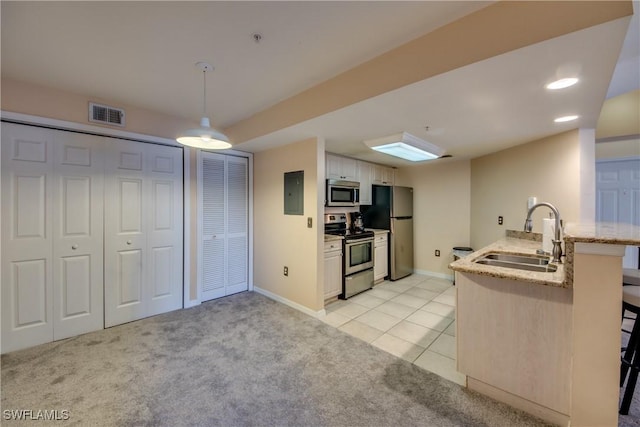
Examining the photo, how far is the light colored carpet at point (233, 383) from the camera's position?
5.29 ft

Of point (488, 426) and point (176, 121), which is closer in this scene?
point (488, 426)

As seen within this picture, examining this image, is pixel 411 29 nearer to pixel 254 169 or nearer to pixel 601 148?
pixel 254 169

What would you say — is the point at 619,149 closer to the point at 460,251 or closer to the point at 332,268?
the point at 460,251

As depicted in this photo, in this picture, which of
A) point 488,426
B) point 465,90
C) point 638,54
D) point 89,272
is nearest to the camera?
point 488,426

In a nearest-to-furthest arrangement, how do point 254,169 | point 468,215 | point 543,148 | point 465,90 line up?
1. point 465,90
2. point 543,148
3. point 254,169
4. point 468,215

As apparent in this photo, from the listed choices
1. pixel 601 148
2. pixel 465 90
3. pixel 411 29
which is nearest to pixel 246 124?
pixel 411 29

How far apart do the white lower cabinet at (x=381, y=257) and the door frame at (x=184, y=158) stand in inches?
78.9

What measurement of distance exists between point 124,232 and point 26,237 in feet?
2.37

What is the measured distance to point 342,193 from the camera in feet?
12.7

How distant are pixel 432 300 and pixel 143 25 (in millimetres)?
4089

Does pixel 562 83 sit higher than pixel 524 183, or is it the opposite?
pixel 562 83

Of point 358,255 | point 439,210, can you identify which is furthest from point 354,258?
point 439,210

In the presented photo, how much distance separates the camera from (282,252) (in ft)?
11.5

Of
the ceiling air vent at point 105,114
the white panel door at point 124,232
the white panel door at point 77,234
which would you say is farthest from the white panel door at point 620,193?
the white panel door at point 77,234
